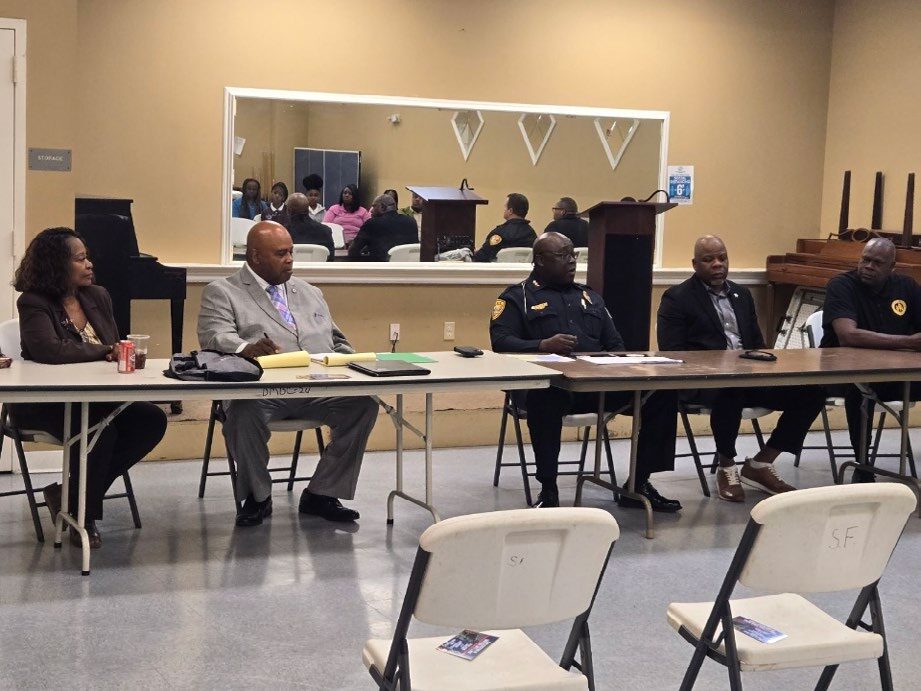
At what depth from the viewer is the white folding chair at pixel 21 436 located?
14.2 ft

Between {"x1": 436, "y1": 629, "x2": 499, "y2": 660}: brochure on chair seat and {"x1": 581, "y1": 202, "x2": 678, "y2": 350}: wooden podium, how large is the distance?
430 cm

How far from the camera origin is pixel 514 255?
8.40 m

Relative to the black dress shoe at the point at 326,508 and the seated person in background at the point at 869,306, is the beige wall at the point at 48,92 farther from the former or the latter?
the seated person in background at the point at 869,306

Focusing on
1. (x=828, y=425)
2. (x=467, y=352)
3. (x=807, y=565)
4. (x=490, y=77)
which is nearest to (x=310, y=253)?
(x=490, y=77)

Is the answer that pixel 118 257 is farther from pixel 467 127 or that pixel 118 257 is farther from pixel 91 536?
pixel 467 127

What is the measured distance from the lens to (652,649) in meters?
3.48

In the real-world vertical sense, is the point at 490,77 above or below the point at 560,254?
above

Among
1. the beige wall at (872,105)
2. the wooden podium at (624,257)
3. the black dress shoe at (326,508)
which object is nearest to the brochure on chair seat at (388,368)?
the black dress shoe at (326,508)

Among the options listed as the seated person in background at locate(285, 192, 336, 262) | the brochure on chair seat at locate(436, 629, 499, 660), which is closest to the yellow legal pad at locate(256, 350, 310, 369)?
the brochure on chair seat at locate(436, 629, 499, 660)

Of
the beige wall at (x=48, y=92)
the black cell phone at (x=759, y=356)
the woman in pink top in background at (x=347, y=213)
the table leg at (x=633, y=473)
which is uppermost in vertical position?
the beige wall at (x=48, y=92)

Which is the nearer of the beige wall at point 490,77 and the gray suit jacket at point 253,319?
the gray suit jacket at point 253,319

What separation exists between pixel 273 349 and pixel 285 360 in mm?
202

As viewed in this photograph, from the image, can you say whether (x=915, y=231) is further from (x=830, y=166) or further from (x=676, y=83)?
(x=676, y=83)

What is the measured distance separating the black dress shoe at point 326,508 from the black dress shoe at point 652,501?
1.19 metres
